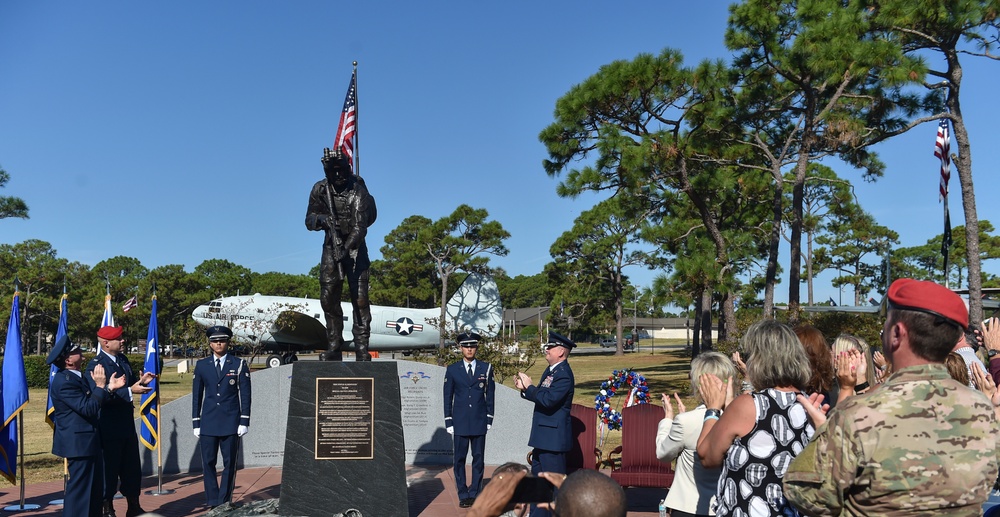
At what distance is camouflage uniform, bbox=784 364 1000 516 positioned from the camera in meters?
1.95

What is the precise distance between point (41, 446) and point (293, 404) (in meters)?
7.73

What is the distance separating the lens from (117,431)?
6.64 metres

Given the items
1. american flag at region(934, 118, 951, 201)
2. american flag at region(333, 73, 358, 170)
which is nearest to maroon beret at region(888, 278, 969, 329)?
american flag at region(333, 73, 358, 170)

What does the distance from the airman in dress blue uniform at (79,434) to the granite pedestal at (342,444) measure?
1.54 metres

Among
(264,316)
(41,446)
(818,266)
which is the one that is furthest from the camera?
(818,266)

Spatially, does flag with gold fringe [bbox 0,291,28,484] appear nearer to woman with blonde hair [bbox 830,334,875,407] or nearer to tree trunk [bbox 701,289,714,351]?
woman with blonde hair [bbox 830,334,875,407]

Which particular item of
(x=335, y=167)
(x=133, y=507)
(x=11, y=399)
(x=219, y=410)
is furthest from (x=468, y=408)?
(x=11, y=399)

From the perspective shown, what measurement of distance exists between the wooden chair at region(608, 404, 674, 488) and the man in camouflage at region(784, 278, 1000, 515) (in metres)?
5.17

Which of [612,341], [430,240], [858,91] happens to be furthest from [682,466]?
[612,341]

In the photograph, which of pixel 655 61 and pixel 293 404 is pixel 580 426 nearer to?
pixel 293 404

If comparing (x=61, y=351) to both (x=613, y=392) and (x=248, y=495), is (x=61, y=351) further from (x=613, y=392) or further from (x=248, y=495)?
(x=613, y=392)

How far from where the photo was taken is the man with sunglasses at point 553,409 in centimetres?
618

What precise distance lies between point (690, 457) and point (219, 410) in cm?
496

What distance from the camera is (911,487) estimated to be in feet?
6.38
